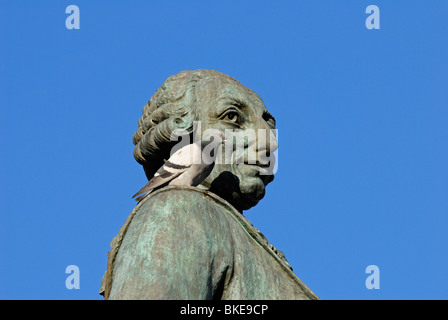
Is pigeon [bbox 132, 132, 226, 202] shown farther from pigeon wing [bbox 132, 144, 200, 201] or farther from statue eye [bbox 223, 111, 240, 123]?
statue eye [bbox 223, 111, 240, 123]

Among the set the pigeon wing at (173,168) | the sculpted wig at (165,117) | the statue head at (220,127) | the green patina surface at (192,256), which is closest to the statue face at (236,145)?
the statue head at (220,127)

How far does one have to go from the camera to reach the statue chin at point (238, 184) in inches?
452

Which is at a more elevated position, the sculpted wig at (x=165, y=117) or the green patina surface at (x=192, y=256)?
the sculpted wig at (x=165, y=117)

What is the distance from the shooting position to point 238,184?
452 inches

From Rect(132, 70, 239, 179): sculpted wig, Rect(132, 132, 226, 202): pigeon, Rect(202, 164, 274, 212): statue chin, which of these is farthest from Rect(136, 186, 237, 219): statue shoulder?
Rect(132, 70, 239, 179): sculpted wig

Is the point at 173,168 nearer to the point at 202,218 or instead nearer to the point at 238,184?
the point at 238,184

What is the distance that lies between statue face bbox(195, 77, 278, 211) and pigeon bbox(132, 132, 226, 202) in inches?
7.4

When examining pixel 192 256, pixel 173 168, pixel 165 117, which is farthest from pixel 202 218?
pixel 165 117

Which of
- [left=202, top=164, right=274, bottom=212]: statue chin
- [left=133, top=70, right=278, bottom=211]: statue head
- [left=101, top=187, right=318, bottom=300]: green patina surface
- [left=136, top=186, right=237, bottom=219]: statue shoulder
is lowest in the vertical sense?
[left=101, top=187, right=318, bottom=300]: green patina surface

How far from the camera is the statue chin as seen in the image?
11492 millimetres

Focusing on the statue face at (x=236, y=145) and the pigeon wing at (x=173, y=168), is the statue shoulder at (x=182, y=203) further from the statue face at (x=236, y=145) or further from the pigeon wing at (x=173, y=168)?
the statue face at (x=236, y=145)

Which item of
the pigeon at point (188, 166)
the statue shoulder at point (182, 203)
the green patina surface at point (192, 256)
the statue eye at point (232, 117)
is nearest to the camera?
the green patina surface at point (192, 256)

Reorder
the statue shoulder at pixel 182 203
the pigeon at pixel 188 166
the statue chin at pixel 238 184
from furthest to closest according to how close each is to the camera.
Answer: the statue chin at pixel 238 184, the pigeon at pixel 188 166, the statue shoulder at pixel 182 203
